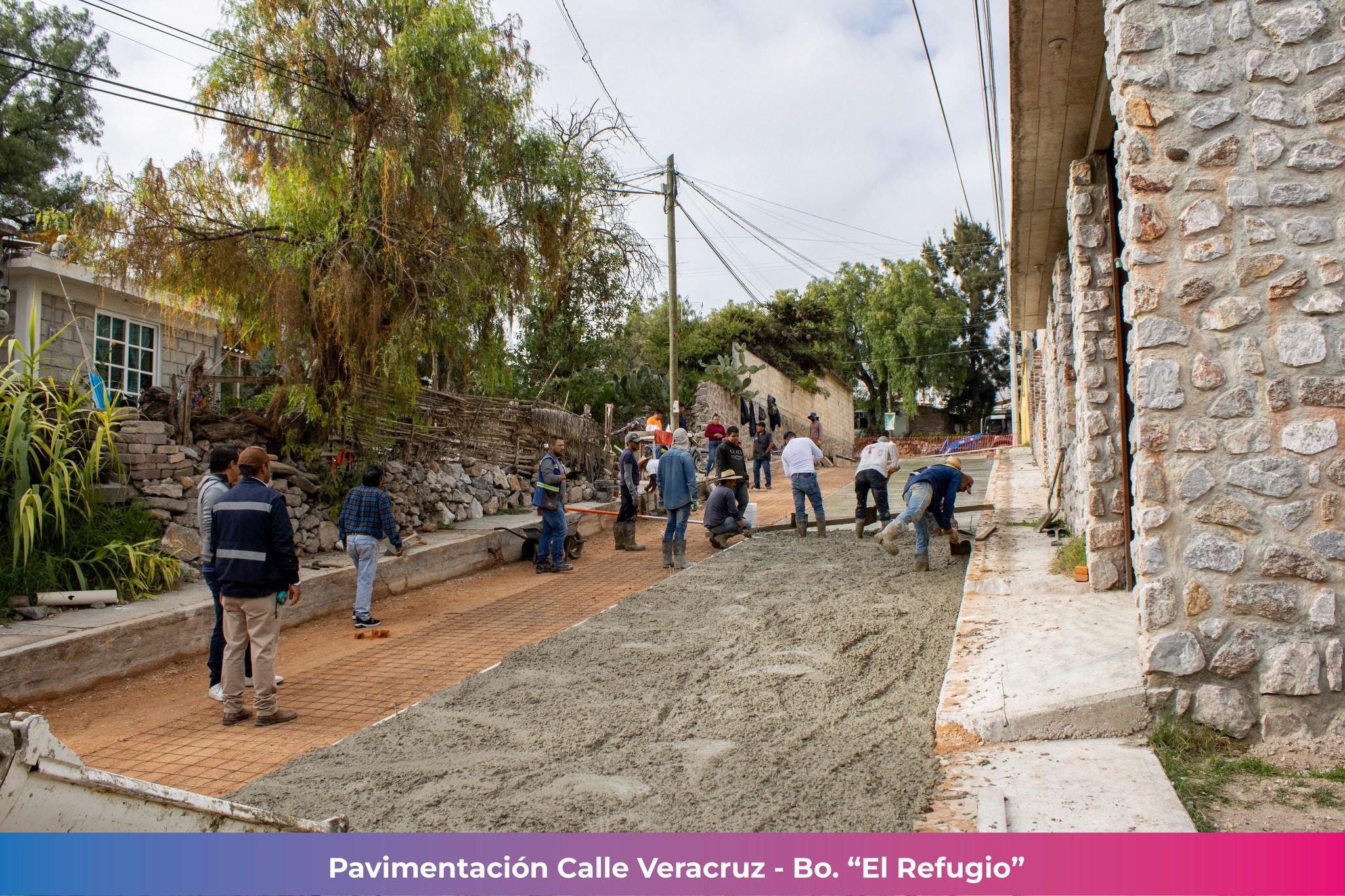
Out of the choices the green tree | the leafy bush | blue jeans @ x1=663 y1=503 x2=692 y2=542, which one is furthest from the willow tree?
the green tree

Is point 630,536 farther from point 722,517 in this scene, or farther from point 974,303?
point 974,303

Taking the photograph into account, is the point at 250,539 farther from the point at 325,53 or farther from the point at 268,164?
the point at 325,53

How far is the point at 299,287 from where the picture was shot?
10500 millimetres

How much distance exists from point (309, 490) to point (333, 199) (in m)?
3.56

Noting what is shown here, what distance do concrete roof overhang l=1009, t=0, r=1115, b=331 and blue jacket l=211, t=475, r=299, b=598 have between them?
5672 millimetres

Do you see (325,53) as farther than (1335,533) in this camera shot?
Yes

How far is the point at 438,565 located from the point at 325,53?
6.51 m

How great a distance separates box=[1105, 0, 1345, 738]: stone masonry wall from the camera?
4.17 m

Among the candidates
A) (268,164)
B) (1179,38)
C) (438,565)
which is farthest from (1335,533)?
(268,164)

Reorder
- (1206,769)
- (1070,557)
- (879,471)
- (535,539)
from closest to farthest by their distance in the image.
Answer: (1206,769) → (1070,557) → (879,471) → (535,539)

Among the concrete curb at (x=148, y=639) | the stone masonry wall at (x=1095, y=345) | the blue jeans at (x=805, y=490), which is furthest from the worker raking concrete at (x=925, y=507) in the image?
the concrete curb at (x=148, y=639)

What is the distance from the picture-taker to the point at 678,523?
11.4 metres

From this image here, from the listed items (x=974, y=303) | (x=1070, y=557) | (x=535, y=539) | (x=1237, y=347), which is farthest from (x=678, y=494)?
(x=974, y=303)

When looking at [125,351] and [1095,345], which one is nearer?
[1095,345]
